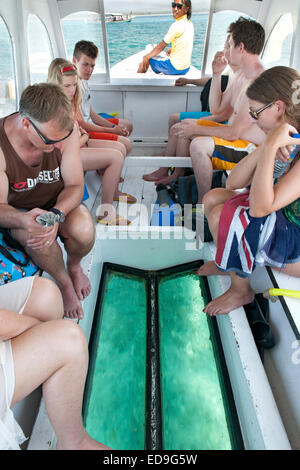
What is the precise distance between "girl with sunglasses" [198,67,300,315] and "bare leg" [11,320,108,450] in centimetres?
76

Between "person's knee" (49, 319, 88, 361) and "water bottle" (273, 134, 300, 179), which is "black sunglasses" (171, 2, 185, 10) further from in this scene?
"person's knee" (49, 319, 88, 361)

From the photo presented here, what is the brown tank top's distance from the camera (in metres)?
1.49

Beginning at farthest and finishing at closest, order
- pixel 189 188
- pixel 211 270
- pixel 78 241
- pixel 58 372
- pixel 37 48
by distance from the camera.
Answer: pixel 37 48 → pixel 189 188 → pixel 211 270 → pixel 78 241 → pixel 58 372

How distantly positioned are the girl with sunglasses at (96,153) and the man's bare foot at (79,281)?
0.67 metres

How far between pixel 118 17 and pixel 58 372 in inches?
162

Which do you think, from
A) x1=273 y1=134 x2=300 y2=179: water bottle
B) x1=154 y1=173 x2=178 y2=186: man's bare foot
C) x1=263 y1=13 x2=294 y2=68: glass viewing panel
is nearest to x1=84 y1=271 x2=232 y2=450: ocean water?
x1=273 y1=134 x2=300 y2=179: water bottle

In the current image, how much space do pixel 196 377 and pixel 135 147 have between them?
3181mm

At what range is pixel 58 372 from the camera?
102 cm

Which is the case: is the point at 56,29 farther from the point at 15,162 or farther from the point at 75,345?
the point at 75,345

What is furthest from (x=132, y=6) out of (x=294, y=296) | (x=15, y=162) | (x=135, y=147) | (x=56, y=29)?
(x=294, y=296)

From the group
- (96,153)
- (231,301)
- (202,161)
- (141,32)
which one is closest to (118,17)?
(141,32)

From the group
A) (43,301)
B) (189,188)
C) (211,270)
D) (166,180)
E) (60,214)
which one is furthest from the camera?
(166,180)

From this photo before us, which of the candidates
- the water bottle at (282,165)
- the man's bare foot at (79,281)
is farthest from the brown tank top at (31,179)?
the water bottle at (282,165)

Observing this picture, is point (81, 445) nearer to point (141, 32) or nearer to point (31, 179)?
point (31, 179)
